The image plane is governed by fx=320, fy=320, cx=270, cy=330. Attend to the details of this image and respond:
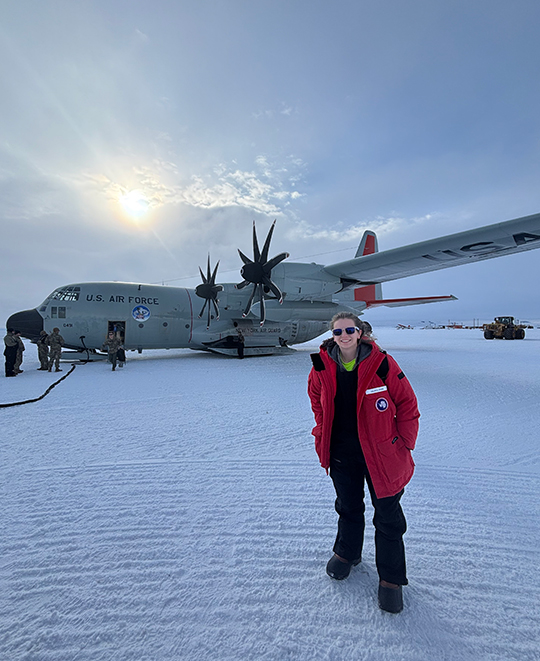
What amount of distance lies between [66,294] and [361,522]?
14.0 meters

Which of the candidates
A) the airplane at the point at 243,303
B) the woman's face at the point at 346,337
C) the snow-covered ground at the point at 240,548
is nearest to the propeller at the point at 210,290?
the airplane at the point at 243,303

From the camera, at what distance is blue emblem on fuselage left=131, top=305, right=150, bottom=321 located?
13.4 meters

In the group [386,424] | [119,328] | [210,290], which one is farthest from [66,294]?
[386,424]

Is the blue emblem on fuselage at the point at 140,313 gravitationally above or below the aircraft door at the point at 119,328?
above

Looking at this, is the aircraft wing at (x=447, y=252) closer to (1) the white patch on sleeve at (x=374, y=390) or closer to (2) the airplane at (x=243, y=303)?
(2) the airplane at (x=243, y=303)

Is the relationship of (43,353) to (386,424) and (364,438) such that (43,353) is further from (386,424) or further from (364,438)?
(386,424)

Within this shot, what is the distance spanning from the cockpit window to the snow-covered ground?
924cm

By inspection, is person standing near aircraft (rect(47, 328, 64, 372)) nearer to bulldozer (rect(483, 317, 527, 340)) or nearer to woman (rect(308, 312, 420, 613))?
woman (rect(308, 312, 420, 613))

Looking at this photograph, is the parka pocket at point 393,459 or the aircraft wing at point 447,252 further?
the aircraft wing at point 447,252

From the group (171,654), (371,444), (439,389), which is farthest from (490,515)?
(439,389)

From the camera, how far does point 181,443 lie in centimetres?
430

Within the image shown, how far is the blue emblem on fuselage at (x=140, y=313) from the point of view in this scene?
1338 cm

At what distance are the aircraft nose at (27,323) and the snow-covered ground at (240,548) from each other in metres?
8.77

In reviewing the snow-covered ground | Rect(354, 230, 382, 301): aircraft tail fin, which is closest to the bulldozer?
Rect(354, 230, 382, 301): aircraft tail fin
